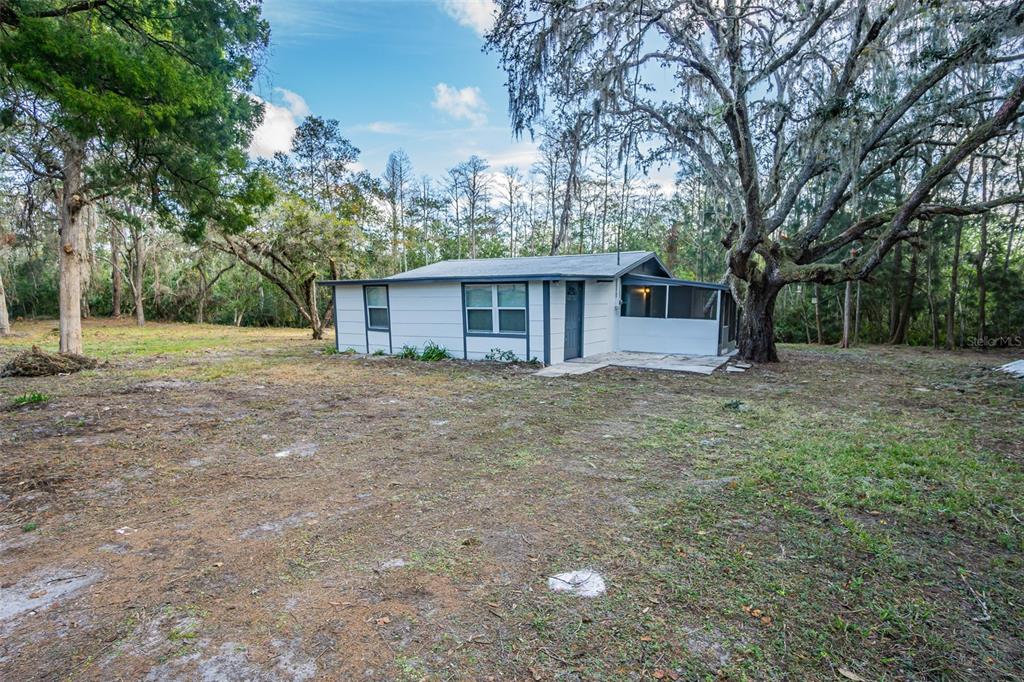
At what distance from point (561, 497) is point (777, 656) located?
1.64m

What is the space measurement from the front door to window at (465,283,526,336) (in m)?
1.04

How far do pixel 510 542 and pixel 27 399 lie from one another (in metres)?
7.17

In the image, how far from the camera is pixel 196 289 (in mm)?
24625

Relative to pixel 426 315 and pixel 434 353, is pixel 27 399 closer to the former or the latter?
pixel 434 353

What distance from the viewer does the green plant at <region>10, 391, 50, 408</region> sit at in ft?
19.6

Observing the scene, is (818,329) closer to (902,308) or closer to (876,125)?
(902,308)

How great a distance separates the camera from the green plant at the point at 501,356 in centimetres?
998

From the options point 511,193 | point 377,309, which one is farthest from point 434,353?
point 511,193

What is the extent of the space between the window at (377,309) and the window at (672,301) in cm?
A: 605

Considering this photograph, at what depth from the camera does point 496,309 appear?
10148 mm

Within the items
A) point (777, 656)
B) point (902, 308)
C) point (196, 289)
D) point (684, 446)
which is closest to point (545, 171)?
point (902, 308)

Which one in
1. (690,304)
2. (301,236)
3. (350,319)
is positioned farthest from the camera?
(301,236)

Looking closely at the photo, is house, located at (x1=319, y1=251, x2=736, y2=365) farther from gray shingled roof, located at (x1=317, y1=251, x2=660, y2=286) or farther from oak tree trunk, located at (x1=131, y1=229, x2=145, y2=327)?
oak tree trunk, located at (x1=131, y1=229, x2=145, y2=327)

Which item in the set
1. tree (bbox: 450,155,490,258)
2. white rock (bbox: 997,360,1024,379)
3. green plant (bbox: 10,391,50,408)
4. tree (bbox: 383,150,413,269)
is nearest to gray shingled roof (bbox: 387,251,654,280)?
green plant (bbox: 10,391,50,408)
